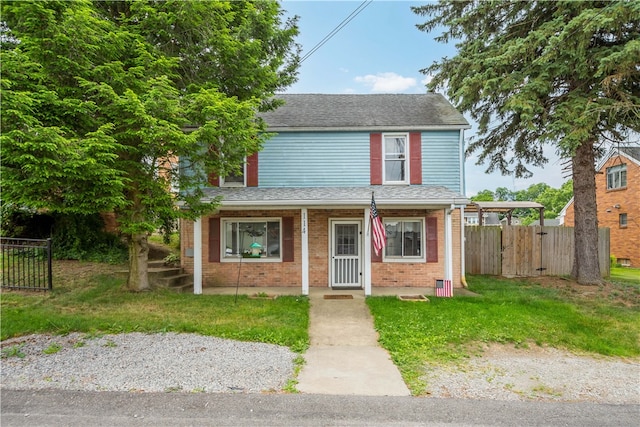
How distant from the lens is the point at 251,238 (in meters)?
9.83

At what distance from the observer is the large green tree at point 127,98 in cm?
532

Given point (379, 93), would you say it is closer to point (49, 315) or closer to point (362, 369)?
point (362, 369)

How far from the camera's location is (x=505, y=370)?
4.61 meters

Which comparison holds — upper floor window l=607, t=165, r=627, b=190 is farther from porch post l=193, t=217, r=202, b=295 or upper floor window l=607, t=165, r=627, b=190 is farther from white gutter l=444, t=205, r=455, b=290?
porch post l=193, t=217, r=202, b=295

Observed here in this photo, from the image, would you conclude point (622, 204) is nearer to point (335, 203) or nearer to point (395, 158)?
point (395, 158)

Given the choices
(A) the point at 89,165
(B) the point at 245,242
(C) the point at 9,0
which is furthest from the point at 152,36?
(B) the point at 245,242

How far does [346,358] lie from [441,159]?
7.12m

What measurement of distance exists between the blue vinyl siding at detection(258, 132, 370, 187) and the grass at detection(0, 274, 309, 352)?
369 centimetres

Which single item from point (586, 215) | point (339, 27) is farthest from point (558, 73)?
point (339, 27)

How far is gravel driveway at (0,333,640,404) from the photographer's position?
400 cm

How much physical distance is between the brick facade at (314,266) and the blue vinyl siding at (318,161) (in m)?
1.00

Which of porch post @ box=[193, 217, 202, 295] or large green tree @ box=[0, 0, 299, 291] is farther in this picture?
porch post @ box=[193, 217, 202, 295]

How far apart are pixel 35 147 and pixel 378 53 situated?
11215mm

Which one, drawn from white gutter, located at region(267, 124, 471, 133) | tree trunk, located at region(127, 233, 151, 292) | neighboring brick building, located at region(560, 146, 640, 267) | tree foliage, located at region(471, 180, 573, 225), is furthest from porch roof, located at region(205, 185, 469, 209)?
tree foliage, located at region(471, 180, 573, 225)
